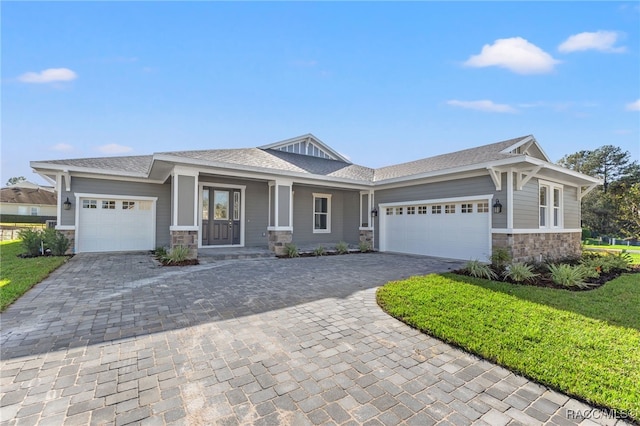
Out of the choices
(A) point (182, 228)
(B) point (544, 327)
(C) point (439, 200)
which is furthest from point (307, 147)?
(B) point (544, 327)

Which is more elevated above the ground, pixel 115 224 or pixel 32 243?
pixel 115 224

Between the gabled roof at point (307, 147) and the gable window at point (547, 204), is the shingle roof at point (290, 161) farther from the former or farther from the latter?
the gable window at point (547, 204)

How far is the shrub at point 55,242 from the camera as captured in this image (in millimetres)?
9195

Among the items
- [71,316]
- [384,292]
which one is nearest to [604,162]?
[384,292]

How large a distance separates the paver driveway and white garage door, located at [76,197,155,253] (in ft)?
21.0

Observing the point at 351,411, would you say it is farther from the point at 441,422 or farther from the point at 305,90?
the point at 305,90

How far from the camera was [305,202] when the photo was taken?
13180 mm

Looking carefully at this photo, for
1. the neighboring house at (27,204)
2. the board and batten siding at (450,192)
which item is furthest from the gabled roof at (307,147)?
the neighboring house at (27,204)

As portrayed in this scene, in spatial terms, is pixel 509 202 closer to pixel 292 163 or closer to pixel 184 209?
pixel 292 163

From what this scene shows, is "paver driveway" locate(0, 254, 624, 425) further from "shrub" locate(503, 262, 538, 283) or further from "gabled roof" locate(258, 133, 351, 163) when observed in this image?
"gabled roof" locate(258, 133, 351, 163)

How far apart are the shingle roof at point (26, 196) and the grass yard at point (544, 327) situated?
126ft

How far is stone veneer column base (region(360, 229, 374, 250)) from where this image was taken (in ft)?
40.8

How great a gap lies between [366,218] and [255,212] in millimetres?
4880

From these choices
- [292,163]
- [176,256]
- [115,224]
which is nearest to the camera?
[176,256]
